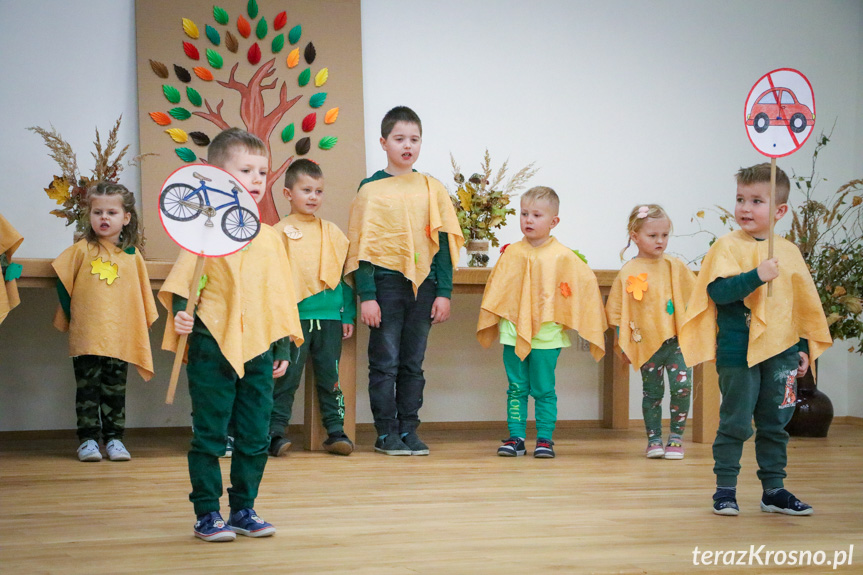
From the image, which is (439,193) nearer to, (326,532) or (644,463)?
(644,463)

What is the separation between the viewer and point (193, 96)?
Result: 4.33 metres

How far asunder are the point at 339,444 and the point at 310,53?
206 centimetres

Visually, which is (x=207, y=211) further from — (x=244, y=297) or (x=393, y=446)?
(x=393, y=446)

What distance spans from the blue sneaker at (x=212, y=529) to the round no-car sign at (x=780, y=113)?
1.86m

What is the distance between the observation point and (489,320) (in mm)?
3984

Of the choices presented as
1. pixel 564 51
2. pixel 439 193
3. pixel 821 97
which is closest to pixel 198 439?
pixel 439 193

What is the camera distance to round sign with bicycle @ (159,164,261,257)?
2090mm

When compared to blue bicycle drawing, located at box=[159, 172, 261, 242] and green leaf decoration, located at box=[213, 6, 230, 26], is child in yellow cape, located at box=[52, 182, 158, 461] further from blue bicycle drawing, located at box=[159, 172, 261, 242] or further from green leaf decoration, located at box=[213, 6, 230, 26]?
blue bicycle drawing, located at box=[159, 172, 261, 242]

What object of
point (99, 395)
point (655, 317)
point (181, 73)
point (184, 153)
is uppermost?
point (181, 73)

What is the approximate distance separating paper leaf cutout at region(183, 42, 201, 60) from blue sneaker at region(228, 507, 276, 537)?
2.81m

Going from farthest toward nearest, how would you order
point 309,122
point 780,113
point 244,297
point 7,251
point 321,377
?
point 309,122, point 321,377, point 7,251, point 780,113, point 244,297

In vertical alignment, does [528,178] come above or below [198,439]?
above

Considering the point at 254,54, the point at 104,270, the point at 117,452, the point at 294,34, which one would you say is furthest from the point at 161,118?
the point at 117,452

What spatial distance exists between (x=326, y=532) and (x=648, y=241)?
2.30 m
